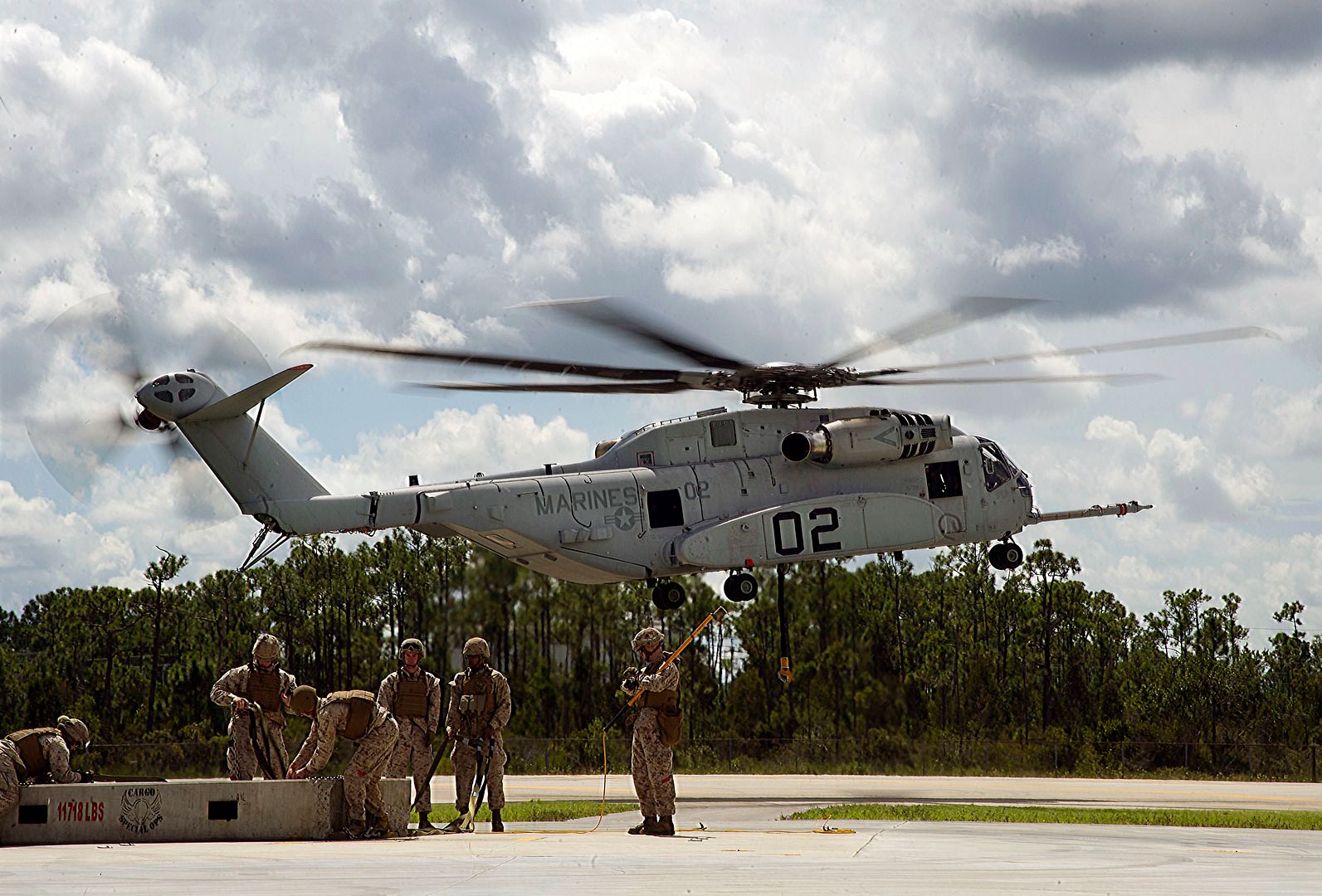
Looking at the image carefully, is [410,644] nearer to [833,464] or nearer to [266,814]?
[266,814]

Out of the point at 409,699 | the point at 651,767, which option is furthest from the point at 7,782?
the point at 651,767

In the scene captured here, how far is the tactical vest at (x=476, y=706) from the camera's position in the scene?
14.5m

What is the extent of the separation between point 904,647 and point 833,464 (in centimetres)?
2319

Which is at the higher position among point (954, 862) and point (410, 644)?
point (410, 644)

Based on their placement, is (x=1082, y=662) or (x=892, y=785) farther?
(x=1082, y=662)

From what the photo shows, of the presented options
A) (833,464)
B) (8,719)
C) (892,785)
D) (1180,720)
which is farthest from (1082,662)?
(8,719)

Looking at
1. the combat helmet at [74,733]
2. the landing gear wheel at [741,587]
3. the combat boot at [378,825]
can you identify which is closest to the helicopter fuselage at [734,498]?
the landing gear wheel at [741,587]

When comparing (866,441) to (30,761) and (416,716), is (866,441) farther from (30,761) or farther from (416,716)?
(30,761)

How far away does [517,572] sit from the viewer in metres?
31.7

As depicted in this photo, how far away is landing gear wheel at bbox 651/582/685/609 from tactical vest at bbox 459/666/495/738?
10.6m

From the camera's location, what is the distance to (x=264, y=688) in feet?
46.7

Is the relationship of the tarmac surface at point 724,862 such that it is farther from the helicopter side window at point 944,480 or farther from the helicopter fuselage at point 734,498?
the helicopter side window at point 944,480

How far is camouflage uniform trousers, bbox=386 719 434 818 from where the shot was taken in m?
14.4

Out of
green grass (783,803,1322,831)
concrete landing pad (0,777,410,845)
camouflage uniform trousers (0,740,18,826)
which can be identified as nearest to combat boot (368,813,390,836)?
concrete landing pad (0,777,410,845)
